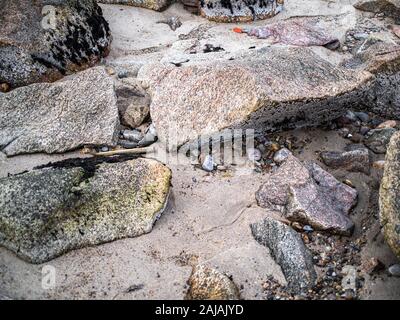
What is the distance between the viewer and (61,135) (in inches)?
142

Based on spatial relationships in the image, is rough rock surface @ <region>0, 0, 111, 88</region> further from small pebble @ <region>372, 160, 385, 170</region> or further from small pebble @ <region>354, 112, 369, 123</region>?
small pebble @ <region>372, 160, 385, 170</region>

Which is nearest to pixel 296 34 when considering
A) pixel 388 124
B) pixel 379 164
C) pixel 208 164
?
pixel 388 124

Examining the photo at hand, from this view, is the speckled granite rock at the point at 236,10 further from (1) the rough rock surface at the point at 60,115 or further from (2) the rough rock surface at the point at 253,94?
(1) the rough rock surface at the point at 60,115

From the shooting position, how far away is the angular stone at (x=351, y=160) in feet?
11.3

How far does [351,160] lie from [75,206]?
195 cm

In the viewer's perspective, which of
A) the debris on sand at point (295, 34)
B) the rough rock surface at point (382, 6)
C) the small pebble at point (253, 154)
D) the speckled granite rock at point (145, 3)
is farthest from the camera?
the speckled granite rock at point (145, 3)

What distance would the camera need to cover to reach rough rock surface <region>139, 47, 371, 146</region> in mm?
3301

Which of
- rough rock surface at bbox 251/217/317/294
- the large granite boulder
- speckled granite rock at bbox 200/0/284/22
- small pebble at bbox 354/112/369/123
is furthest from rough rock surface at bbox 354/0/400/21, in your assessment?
rough rock surface at bbox 251/217/317/294

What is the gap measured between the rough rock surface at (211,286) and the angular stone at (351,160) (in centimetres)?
132

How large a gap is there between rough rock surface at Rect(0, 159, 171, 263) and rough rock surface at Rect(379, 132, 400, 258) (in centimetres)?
131

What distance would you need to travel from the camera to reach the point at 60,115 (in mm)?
3738

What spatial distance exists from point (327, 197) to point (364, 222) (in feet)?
0.91

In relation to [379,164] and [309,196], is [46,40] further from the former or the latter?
[379,164]

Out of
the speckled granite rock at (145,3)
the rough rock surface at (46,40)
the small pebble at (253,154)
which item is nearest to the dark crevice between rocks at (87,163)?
the small pebble at (253,154)
